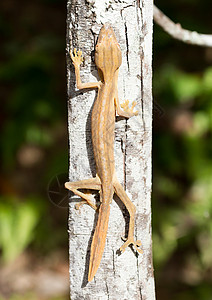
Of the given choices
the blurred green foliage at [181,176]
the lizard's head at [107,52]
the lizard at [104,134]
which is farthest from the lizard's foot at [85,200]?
the blurred green foliage at [181,176]

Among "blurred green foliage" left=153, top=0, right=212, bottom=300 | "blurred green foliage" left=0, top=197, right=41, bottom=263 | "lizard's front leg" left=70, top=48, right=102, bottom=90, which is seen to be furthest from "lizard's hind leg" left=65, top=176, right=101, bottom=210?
"blurred green foliage" left=0, top=197, right=41, bottom=263

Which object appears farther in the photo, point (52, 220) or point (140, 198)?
point (52, 220)

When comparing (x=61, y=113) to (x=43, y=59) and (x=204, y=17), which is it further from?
(x=204, y=17)

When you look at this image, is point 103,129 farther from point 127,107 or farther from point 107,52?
point 107,52

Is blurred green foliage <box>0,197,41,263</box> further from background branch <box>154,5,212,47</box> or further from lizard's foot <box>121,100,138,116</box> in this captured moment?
lizard's foot <box>121,100,138,116</box>

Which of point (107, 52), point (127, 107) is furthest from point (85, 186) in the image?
point (107, 52)

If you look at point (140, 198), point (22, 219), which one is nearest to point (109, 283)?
point (140, 198)
